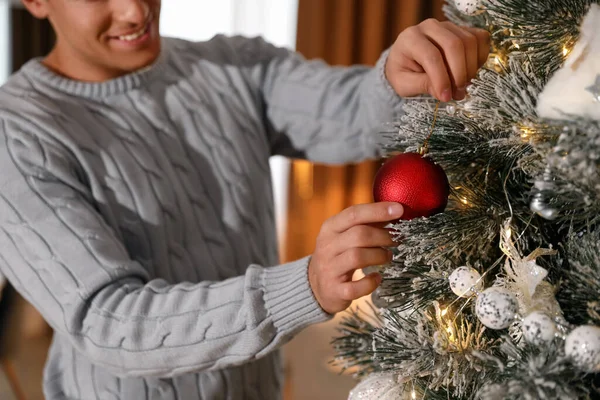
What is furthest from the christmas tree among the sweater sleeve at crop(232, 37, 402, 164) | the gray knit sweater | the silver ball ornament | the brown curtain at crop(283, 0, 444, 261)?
the brown curtain at crop(283, 0, 444, 261)

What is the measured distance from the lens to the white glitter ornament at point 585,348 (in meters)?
0.42

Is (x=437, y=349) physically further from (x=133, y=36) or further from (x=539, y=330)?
(x=133, y=36)

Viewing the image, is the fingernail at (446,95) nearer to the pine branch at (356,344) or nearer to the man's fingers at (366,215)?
the man's fingers at (366,215)

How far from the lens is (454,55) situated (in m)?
0.59

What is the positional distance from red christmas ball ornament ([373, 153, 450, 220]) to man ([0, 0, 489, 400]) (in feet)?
0.06

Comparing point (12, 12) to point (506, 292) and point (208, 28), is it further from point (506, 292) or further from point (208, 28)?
point (506, 292)

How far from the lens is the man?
0.65 meters

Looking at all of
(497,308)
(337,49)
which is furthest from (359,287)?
(337,49)

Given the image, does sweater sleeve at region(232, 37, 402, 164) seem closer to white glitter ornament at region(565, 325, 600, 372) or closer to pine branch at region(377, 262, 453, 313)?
pine branch at region(377, 262, 453, 313)

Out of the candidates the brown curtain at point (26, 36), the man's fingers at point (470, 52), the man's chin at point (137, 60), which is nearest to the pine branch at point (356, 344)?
the man's fingers at point (470, 52)

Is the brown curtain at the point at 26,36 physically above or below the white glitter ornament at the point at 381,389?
below

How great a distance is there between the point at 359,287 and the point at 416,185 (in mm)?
109

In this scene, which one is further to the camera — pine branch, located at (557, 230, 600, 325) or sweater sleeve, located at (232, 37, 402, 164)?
sweater sleeve, located at (232, 37, 402, 164)

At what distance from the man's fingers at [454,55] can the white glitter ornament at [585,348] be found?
259mm
